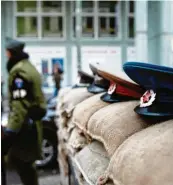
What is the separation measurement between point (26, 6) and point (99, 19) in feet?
11.0

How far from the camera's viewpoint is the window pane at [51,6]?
75.8ft

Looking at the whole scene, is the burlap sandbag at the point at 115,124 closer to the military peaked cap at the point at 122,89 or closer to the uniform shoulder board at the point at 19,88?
the military peaked cap at the point at 122,89

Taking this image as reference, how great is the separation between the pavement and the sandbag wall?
349cm

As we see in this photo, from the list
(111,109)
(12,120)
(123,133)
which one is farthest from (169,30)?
(123,133)

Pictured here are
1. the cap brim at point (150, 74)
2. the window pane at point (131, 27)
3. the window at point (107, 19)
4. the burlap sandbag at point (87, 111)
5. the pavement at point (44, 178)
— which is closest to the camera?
the cap brim at point (150, 74)

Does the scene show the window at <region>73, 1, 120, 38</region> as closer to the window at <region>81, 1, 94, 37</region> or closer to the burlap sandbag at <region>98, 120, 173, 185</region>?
the window at <region>81, 1, 94, 37</region>

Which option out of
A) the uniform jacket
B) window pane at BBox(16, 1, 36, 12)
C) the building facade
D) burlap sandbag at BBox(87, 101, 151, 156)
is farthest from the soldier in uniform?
window pane at BBox(16, 1, 36, 12)

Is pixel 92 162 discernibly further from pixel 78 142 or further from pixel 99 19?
pixel 99 19

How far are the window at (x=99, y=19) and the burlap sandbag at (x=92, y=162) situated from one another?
20401 millimetres

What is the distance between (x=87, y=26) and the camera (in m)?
23.5

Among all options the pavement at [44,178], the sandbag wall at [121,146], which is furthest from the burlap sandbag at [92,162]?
the pavement at [44,178]

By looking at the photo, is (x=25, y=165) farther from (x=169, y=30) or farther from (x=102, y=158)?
(x=102, y=158)

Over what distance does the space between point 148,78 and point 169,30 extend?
127 inches

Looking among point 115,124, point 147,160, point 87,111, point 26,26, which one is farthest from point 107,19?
point 147,160
